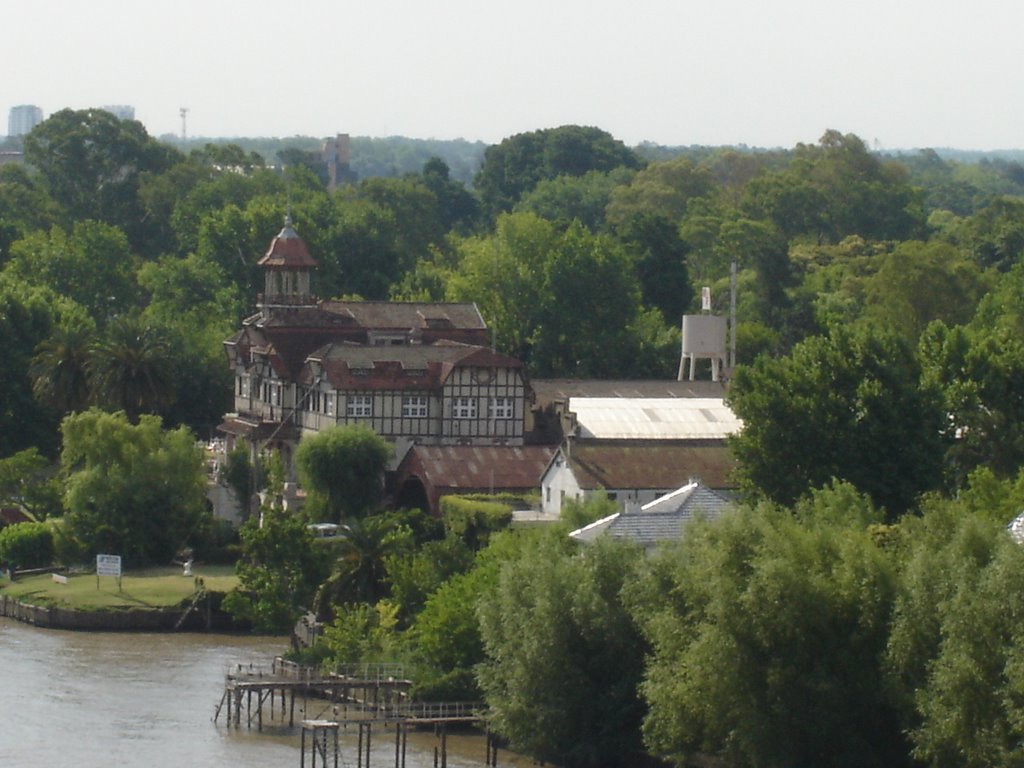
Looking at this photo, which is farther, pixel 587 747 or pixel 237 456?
pixel 237 456

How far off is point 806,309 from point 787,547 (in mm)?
75426

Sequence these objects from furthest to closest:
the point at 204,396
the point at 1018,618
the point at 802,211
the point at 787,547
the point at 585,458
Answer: the point at 802,211 < the point at 204,396 < the point at 585,458 < the point at 787,547 < the point at 1018,618

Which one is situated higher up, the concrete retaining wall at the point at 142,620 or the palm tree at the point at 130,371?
the palm tree at the point at 130,371

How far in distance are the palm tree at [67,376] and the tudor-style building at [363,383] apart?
5.10 m

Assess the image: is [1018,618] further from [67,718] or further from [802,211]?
[802,211]

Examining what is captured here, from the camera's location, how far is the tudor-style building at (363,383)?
289 ft

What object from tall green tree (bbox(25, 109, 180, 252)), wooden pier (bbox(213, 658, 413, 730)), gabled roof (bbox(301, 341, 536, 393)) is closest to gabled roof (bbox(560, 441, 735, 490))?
gabled roof (bbox(301, 341, 536, 393))

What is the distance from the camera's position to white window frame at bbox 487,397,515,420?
89.0 metres

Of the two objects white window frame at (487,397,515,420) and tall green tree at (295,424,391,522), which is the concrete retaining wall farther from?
white window frame at (487,397,515,420)

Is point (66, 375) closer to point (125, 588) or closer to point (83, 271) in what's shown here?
point (125, 588)

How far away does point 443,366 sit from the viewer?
291 feet

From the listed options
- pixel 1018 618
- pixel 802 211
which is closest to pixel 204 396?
pixel 1018 618

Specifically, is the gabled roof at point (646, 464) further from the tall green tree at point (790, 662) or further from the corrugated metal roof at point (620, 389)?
the tall green tree at point (790, 662)

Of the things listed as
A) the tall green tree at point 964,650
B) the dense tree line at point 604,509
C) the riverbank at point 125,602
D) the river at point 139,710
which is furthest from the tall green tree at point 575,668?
the riverbank at point 125,602
